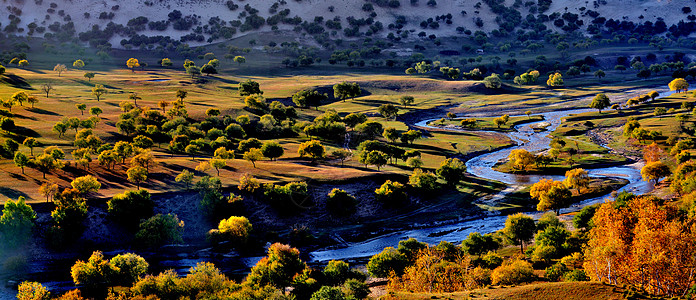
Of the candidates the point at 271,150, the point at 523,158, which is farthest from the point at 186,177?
the point at 523,158

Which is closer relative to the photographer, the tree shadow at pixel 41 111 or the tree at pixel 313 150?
the tree at pixel 313 150

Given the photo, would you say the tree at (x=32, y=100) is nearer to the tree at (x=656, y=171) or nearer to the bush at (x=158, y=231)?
the bush at (x=158, y=231)

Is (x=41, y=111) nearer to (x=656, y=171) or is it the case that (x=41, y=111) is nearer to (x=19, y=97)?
(x=19, y=97)

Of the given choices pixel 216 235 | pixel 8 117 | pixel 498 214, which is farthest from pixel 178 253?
pixel 8 117

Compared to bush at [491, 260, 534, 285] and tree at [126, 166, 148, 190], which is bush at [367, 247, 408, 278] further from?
tree at [126, 166, 148, 190]

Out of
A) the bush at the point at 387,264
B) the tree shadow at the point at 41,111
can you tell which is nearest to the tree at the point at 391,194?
the bush at the point at 387,264

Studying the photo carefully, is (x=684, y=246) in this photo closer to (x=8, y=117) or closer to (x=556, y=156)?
(x=556, y=156)
